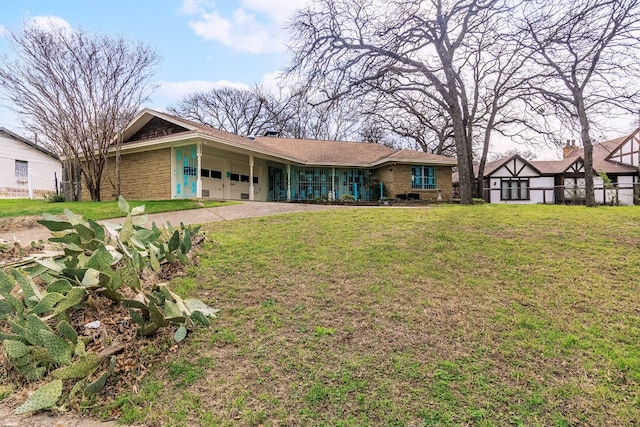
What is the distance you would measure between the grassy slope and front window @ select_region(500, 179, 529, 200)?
78.4 feet

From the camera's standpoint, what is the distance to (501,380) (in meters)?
2.39

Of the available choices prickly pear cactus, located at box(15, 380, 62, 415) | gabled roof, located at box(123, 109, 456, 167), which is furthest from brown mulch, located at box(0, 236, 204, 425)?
gabled roof, located at box(123, 109, 456, 167)

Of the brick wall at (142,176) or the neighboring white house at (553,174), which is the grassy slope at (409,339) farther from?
the neighboring white house at (553,174)

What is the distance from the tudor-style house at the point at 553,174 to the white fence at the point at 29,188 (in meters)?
30.8

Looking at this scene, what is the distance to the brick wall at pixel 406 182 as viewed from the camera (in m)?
18.1

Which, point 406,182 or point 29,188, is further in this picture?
point 29,188

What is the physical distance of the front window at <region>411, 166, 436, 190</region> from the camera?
1842cm

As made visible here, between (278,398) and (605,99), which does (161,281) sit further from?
(605,99)

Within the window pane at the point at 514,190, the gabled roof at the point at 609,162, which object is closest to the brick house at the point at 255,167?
the window pane at the point at 514,190

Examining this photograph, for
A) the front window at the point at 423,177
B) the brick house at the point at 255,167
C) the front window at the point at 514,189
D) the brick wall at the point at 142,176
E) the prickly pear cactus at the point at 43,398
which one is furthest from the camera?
the front window at the point at 514,189

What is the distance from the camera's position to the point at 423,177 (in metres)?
18.6

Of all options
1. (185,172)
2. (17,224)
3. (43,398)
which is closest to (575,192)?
(185,172)

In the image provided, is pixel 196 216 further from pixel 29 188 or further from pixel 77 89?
pixel 29 188

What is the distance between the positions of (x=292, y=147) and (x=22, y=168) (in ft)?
54.6
